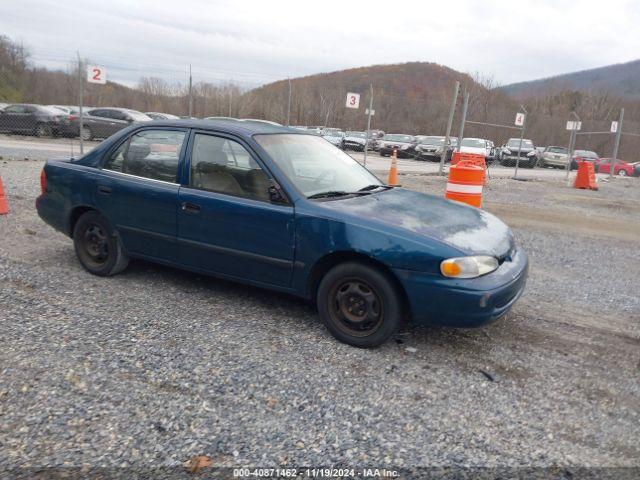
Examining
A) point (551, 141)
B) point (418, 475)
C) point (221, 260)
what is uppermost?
point (551, 141)

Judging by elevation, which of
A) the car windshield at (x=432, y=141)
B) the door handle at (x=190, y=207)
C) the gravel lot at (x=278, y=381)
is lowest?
the gravel lot at (x=278, y=381)

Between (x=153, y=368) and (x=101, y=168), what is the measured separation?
7.68 feet

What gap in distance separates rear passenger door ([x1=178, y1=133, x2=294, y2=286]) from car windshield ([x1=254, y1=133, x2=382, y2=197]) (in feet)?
0.69

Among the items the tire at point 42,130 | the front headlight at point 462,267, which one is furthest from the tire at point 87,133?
the front headlight at point 462,267

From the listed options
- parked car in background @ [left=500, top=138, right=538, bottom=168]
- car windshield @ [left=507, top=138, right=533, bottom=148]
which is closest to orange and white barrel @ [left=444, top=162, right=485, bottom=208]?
parked car in background @ [left=500, top=138, right=538, bottom=168]

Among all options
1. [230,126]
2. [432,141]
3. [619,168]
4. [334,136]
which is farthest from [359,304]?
[619,168]

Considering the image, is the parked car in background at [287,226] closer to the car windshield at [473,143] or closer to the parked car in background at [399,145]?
the car windshield at [473,143]

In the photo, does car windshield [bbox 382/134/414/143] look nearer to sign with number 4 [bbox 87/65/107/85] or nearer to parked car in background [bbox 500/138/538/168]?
parked car in background [bbox 500/138/538/168]

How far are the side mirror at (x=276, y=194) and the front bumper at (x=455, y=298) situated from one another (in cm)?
103

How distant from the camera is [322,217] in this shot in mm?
3742

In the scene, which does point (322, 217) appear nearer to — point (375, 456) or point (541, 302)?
point (375, 456)

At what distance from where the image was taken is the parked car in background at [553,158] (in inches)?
1315

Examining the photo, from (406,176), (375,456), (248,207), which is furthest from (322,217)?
(406,176)

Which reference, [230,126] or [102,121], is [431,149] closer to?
[102,121]
